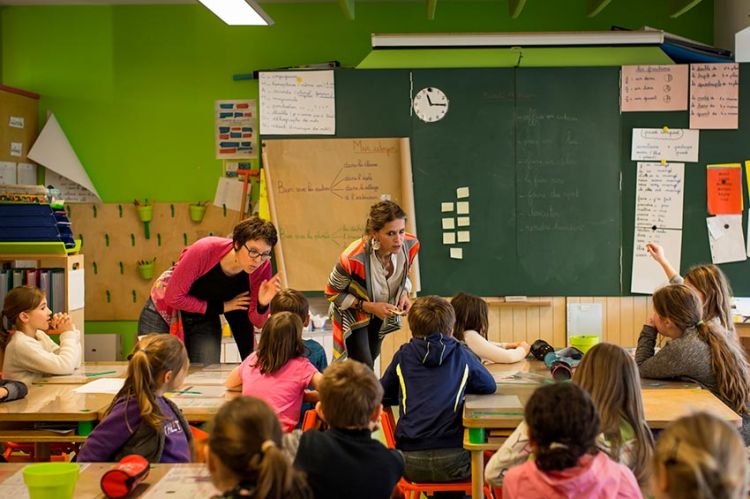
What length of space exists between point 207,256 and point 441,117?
95.8 inches

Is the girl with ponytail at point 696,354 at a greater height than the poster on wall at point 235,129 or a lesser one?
lesser

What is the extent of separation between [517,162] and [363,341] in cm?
204

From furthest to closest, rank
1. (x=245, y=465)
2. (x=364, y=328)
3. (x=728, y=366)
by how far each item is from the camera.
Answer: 1. (x=364, y=328)
2. (x=728, y=366)
3. (x=245, y=465)

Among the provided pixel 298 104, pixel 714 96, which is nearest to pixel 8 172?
pixel 298 104

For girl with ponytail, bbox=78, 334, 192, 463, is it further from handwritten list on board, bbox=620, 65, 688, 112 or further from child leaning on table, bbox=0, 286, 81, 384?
handwritten list on board, bbox=620, 65, 688, 112

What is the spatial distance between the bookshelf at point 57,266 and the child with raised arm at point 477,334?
2.50m

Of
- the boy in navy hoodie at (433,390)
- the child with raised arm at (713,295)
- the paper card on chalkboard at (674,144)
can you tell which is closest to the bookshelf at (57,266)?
the boy in navy hoodie at (433,390)

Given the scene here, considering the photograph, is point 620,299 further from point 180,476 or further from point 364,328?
point 180,476

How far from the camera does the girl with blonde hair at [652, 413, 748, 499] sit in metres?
1.57

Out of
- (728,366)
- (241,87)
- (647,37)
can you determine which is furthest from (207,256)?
(647,37)

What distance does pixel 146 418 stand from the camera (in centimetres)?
269

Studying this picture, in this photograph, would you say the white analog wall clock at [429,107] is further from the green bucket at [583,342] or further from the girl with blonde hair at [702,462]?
the girl with blonde hair at [702,462]

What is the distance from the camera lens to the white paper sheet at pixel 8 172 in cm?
645

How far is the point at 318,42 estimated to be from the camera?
21.9 ft
